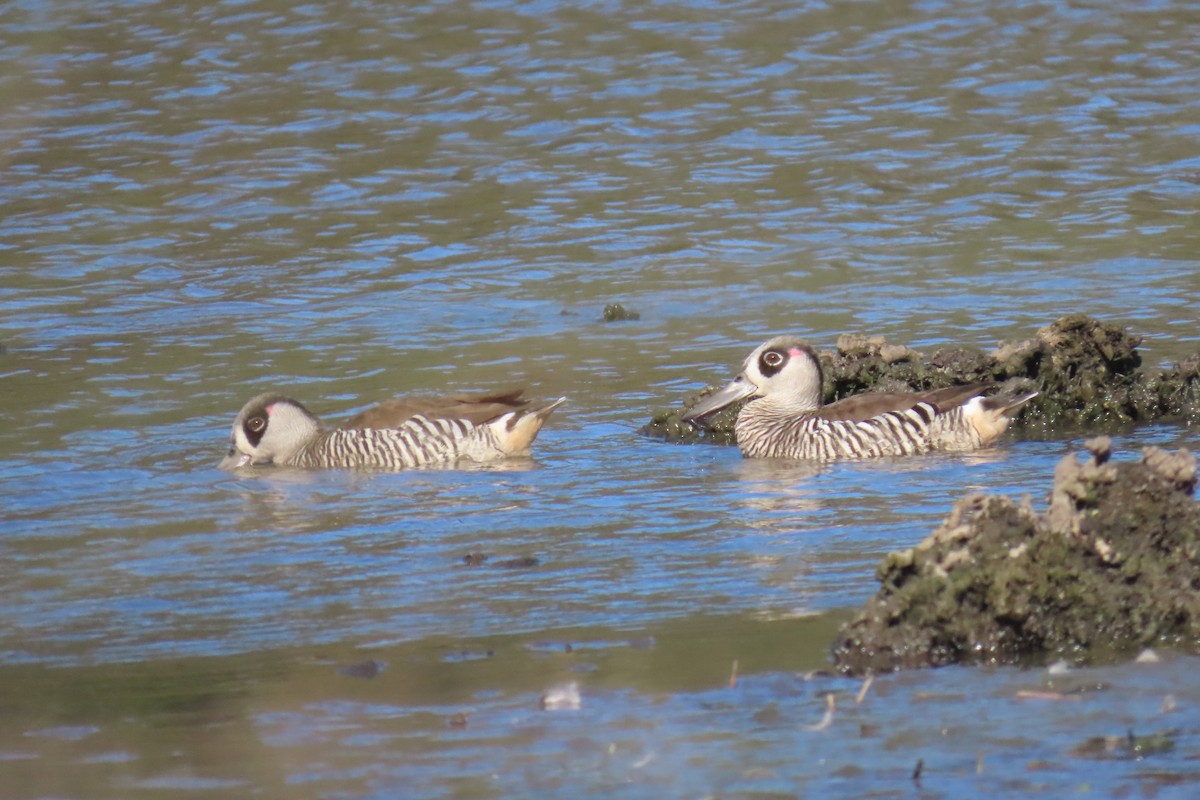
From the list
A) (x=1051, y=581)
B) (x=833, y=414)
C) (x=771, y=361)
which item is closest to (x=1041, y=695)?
(x=1051, y=581)

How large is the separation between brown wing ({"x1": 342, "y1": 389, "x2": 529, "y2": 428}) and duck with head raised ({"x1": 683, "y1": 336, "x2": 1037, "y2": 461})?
1.25m

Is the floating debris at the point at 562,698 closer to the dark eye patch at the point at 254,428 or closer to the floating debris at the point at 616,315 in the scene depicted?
the dark eye patch at the point at 254,428

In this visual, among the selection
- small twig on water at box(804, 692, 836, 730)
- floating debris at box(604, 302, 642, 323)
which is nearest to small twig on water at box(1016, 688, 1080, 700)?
small twig on water at box(804, 692, 836, 730)

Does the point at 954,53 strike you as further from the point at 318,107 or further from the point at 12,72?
the point at 12,72

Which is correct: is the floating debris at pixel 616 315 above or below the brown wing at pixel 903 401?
above

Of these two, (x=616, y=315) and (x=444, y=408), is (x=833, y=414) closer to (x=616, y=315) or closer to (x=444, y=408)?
(x=444, y=408)

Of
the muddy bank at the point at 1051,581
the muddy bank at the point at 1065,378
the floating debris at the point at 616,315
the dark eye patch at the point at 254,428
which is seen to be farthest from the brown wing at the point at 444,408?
the muddy bank at the point at 1051,581

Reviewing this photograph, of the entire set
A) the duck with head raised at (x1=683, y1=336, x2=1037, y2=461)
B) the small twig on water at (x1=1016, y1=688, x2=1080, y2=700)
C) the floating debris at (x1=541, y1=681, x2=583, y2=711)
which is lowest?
the duck with head raised at (x1=683, y1=336, x2=1037, y2=461)

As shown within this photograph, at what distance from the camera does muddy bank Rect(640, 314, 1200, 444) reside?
44.3ft

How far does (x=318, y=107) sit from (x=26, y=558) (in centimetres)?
1548

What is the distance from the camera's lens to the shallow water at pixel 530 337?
23.4 feet

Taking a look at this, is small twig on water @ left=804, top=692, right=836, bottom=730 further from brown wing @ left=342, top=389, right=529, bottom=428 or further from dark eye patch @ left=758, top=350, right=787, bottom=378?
dark eye patch @ left=758, top=350, right=787, bottom=378

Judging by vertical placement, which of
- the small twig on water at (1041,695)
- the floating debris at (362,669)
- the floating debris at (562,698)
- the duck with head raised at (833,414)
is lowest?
the duck with head raised at (833,414)

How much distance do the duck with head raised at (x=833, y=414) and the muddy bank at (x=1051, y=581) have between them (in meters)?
4.78
